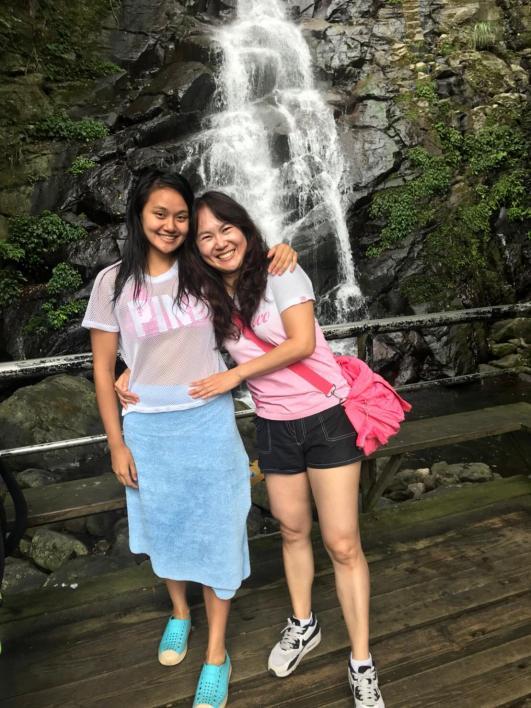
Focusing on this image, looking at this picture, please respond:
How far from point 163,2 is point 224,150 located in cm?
574

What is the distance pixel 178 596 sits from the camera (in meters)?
2.07

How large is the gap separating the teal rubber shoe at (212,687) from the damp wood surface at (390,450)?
2.91 ft

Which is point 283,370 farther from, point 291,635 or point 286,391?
point 291,635

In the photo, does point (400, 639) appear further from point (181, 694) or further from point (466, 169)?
point (466, 169)

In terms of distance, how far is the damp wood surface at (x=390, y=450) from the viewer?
7.95ft

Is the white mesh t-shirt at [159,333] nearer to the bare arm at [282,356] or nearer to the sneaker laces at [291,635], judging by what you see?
the bare arm at [282,356]

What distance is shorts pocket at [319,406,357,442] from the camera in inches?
72.0

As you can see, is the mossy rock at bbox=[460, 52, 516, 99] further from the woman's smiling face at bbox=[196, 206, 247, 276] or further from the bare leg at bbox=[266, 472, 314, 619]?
the bare leg at bbox=[266, 472, 314, 619]

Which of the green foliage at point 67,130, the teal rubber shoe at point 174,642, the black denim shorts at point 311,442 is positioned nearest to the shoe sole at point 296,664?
the teal rubber shoe at point 174,642

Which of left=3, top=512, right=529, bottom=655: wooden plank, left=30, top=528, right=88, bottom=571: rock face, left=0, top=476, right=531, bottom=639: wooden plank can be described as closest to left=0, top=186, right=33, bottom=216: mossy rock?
left=30, top=528, right=88, bottom=571: rock face

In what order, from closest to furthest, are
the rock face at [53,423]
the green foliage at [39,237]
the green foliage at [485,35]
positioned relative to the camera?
the rock face at [53,423], the green foliage at [39,237], the green foliage at [485,35]

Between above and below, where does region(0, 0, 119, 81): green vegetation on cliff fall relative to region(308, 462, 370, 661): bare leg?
above

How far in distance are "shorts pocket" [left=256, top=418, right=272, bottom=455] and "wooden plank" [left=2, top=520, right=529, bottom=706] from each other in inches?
31.3

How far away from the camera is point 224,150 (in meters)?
10.7
